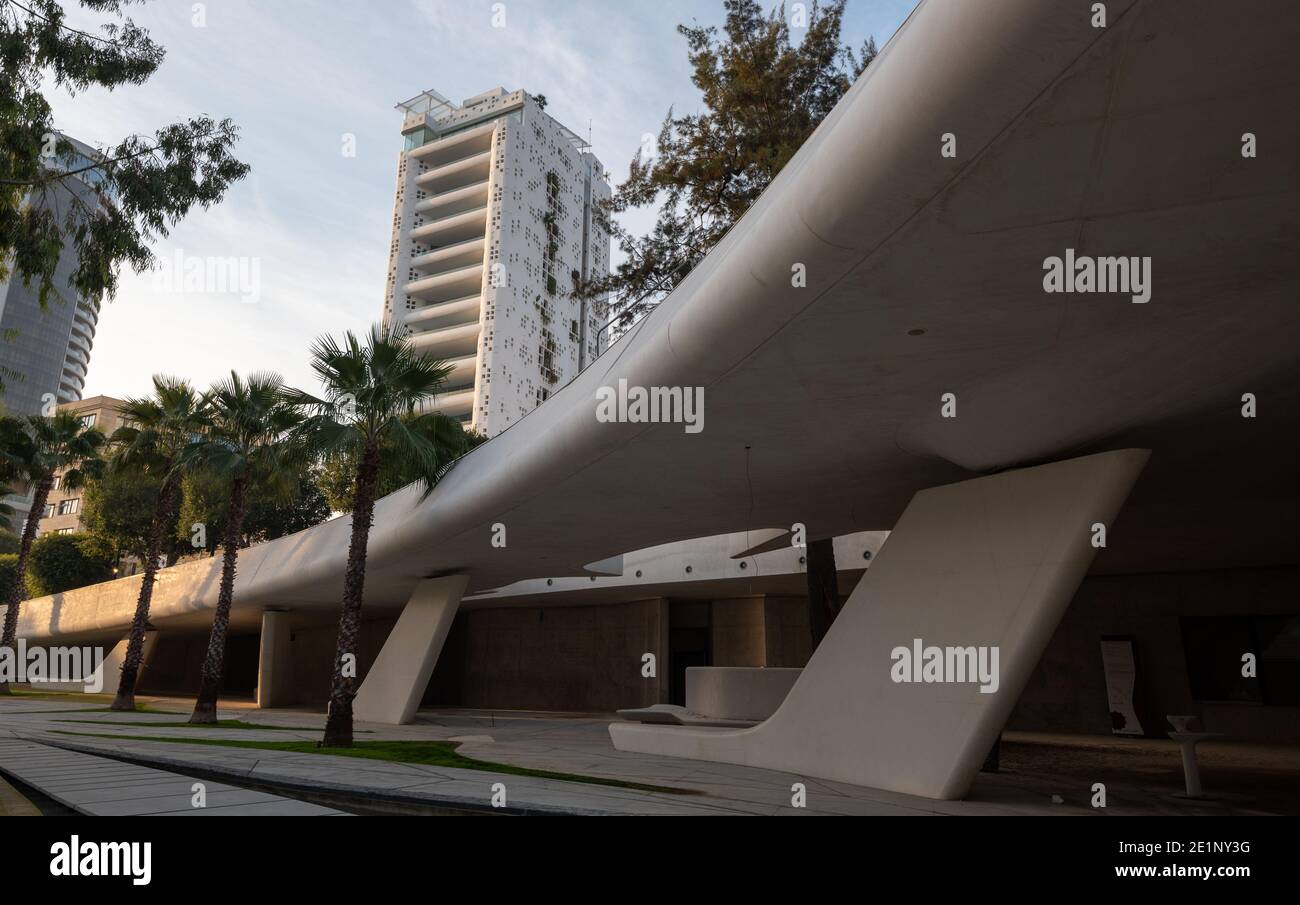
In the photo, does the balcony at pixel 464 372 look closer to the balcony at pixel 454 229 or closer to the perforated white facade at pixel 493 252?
the perforated white facade at pixel 493 252

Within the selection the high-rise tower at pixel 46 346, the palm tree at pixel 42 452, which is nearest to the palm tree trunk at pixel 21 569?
the palm tree at pixel 42 452

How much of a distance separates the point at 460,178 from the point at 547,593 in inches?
2011

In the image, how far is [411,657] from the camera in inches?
818

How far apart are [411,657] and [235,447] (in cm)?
722

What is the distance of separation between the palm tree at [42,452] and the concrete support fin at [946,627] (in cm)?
3223

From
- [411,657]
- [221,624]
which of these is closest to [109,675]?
[221,624]

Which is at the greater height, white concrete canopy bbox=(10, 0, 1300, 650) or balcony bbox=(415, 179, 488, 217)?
balcony bbox=(415, 179, 488, 217)

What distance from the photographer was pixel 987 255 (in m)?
5.97

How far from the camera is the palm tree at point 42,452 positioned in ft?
100

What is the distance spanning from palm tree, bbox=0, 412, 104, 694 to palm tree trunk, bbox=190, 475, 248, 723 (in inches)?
632

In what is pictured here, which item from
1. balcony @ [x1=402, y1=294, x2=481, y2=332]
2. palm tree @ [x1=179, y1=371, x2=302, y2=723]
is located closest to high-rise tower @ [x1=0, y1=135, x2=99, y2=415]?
balcony @ [x1=402, y1=294, x2=481, y2=332]

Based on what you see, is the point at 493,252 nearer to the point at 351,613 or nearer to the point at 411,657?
the point at 411,657

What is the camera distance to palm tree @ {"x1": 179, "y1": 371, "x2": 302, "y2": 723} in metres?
19.4

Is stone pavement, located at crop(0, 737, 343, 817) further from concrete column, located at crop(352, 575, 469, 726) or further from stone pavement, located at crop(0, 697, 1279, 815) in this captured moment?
concrete column, located at crop(352, 575, 469, 726)
